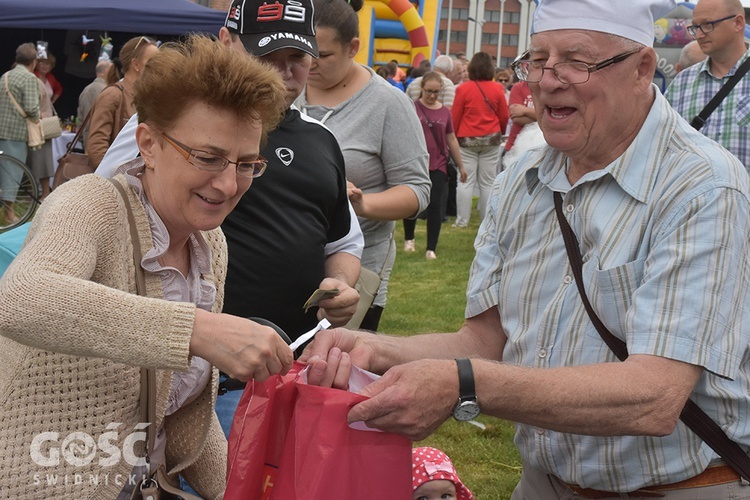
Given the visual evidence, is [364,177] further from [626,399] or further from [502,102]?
[502,102]

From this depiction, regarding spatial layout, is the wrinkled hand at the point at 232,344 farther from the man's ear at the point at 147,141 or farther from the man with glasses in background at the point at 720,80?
the man with glasses in background at the point at 720,80

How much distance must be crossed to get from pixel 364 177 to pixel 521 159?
1778 millimetres

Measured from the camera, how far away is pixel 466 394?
2084mm

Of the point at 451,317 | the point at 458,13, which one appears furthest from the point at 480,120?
the point at 458,13

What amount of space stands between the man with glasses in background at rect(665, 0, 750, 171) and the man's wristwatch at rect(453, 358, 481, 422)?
15.2ft

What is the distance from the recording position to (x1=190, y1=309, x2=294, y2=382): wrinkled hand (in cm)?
194

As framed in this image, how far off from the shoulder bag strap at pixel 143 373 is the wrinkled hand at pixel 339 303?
2.99 ft

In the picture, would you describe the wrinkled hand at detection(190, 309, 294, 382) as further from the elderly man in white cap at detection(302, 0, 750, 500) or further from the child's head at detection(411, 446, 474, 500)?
the child's head at detection(411, 446, 474, 500)

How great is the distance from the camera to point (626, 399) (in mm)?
2064

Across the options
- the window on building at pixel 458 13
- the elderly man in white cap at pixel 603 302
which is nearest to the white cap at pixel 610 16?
the elderly man in white cap at pixel 603 302

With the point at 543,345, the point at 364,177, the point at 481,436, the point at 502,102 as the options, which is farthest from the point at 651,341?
the point at 502,102

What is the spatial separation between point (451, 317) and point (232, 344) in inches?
274

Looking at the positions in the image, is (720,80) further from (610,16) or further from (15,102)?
(15,102)

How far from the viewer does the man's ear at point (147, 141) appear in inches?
90.7
